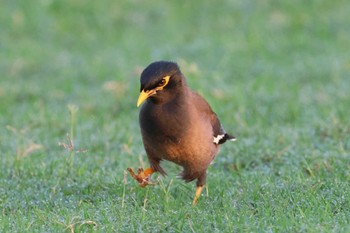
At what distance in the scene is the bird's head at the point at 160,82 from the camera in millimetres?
6125

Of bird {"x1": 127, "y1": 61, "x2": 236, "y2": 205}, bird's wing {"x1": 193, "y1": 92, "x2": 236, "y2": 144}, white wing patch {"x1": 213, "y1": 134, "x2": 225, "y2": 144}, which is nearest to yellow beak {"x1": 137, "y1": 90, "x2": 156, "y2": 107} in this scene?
bird {"x1": 127, "y1": 61, "x2": 236, "y2": 205}

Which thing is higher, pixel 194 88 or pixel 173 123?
pixel 194 88

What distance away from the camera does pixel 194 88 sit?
10.6 metres

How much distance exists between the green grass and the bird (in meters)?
0.23

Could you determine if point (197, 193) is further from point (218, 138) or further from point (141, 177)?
point (218, 138)

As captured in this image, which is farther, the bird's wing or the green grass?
the bird's wing

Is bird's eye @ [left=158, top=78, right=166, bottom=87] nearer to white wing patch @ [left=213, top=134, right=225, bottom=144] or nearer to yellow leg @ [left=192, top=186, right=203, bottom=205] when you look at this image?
white wing patch @ [left=213, top=134, right=225, bottom=144]

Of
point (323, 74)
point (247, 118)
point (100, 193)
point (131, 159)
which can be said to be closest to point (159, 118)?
point (100, 193)

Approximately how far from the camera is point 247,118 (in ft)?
32.1

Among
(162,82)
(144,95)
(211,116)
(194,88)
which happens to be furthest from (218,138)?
(194,88)

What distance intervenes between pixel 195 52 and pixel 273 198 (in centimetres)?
750

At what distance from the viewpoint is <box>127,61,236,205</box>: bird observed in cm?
622

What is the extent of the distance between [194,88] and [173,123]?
4.41 meters

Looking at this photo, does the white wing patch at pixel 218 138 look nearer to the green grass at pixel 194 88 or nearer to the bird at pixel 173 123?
the bird at pixel 173 123
